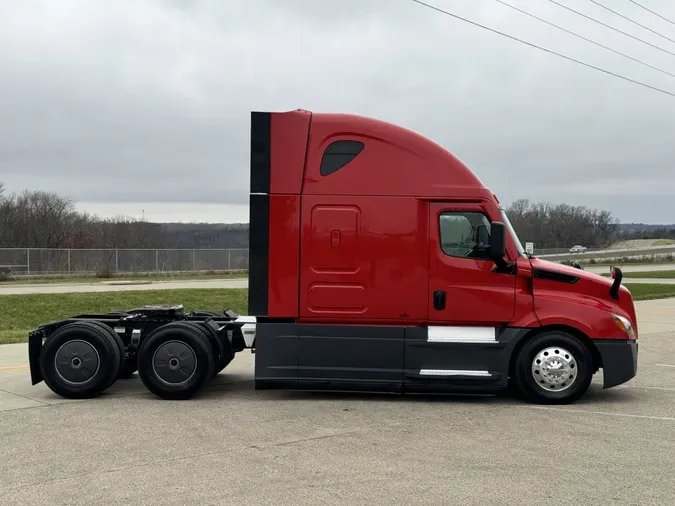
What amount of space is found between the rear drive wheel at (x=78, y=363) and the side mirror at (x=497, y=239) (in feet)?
15.0

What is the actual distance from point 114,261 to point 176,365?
129ft

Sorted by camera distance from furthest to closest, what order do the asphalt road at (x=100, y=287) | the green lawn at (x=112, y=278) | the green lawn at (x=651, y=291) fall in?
the green lawn at (x=112, y=278) < the asphalt road at (x=100, y=287) < the green lawn at (x=651, y=291)

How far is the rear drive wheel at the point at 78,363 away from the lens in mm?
8219

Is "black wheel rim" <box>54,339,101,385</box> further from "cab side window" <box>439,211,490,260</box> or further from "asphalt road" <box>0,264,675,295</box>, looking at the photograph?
"asphalt road" <box>0,264,675,295</box>

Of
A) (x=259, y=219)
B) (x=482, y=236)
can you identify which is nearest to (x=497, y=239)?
(x=482, y=236)

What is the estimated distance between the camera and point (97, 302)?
21859mm

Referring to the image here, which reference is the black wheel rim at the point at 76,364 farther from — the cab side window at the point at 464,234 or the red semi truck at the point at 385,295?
the cab side window at the point at 464,234

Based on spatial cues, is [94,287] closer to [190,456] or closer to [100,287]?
[100,287]

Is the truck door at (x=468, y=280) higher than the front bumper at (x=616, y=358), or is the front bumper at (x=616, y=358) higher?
the truck door at (x=468, y=280)

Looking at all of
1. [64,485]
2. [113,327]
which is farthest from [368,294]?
[64,485]

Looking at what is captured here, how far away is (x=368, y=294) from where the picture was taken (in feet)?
26.8

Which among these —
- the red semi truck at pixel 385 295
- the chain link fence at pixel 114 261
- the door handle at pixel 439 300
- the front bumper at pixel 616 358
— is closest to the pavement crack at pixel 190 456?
the red semi truck at pixel 385 295

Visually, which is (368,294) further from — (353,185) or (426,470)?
(426,470)

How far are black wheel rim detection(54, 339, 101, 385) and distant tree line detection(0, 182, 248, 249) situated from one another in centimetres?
5241
